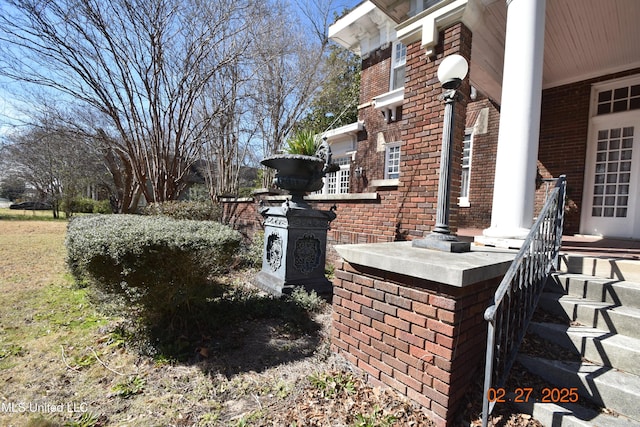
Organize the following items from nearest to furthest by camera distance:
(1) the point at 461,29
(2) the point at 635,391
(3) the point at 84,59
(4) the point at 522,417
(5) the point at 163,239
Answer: (2) the point at 635,391 → (4) the point at 522,417 → (5) the point at 163,239 → (1) the point at 461,29 → (3) the point at 84,59

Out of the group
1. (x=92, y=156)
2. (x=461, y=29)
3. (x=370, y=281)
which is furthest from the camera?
(x=92, y=156)

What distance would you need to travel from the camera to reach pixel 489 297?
215 cm

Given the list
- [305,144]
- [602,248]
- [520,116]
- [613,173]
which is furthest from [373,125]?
[602,248]

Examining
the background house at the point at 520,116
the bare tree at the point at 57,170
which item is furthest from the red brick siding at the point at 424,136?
A: the bare tree at the point at 57,170

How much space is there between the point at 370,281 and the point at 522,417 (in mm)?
1256

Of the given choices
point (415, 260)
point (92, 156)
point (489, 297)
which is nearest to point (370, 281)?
point (415, 260)

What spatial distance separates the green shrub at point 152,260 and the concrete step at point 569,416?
2.67 metres

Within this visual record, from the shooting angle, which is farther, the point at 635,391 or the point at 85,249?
the point at 85,249

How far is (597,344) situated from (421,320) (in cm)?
131

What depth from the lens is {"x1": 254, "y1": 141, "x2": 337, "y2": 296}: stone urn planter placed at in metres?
4.17

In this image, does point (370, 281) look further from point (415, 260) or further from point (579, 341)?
point (579, 341)

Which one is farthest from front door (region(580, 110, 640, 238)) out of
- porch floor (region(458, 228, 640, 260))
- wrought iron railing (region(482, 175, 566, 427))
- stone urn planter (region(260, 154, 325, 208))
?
stone urn planter (region(260, 154, 325, 208))

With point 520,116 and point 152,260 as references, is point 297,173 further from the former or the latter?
point 520,116
